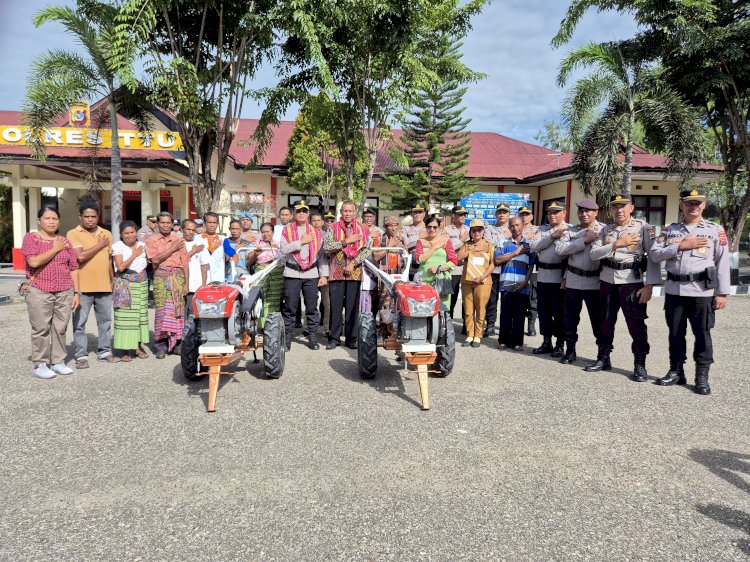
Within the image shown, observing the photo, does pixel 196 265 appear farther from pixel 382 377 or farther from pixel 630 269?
pixel 630 269

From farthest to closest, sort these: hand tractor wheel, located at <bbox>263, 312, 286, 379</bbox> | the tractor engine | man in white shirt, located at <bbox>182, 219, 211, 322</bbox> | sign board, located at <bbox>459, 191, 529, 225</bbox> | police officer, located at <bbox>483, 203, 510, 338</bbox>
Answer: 1. sign board, located at <bbox>459, 191, 529, 225</bbox>
2. police officer, located at <bbox>483, 203, 510, 338</bbox>
3. man in white shirt, located at <bbox>182, 219, 211, 322</bbox>
4. hand tractor wheel, located at <bbox>263, 312, 286, 379</bbox>
5. the tractor engine

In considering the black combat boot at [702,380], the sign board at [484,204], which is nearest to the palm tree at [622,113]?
the sign board at [484,204]

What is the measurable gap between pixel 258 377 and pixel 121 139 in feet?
45.8

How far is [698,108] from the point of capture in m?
15.2

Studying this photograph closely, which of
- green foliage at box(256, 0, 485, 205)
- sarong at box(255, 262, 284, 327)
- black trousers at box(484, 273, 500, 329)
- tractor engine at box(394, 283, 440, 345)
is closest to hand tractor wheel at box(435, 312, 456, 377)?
tractor engine at box(394, 283, 440, 345)

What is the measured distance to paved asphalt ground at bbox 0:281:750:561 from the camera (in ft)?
8.13

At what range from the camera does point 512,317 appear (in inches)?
268

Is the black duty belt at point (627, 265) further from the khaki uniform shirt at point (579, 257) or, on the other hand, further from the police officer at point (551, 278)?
the police officer at point (551, 278)

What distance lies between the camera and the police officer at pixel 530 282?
727 cm

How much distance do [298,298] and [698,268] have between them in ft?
14.8

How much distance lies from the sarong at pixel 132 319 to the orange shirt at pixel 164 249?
0.31 meters

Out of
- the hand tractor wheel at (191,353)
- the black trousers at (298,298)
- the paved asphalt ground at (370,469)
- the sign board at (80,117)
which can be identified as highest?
the sign board at (80,117)

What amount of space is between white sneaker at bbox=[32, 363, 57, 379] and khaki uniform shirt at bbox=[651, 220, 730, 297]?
6.17m

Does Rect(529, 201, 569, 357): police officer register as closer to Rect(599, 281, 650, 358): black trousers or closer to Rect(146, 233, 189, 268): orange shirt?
Rect(599, 281, 650, 358): black trousers
